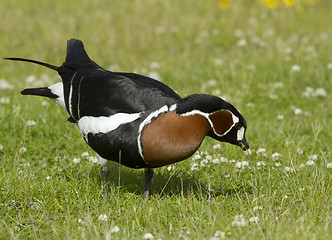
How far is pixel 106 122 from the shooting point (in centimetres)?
465

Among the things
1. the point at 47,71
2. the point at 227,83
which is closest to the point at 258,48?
the point at 227,83

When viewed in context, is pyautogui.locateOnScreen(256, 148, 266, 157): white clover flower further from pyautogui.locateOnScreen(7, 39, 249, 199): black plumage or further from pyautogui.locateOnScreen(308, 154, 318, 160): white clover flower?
pyautogui.locateOnScreen(7, 39, 249, 199): black plumage

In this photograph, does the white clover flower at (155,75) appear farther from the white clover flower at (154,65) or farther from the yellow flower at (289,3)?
the yellow flower at (289,3)

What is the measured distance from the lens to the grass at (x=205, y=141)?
4.27 m

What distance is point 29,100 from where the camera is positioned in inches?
288

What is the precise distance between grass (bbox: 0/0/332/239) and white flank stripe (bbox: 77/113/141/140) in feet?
1.87

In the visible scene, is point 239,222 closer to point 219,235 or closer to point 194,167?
point 219,235

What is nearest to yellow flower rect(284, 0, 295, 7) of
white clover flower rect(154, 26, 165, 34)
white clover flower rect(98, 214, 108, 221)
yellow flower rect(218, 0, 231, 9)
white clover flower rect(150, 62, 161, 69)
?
yellow flower rect(218, 0, 231, 9)

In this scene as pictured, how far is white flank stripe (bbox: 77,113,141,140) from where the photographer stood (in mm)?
4559

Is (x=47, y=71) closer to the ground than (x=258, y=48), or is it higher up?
closer to the ground

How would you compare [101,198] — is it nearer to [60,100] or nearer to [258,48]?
[60,100]

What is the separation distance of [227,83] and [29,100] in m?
3.22

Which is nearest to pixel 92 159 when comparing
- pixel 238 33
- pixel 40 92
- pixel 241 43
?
pixel 40 92

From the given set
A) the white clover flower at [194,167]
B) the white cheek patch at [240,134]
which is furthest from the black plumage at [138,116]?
the white clover flower at [194,167]
